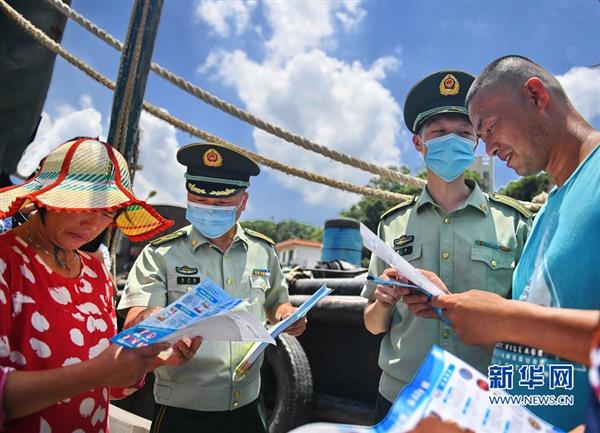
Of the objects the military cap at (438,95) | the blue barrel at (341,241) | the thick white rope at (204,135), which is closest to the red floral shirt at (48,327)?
the military cap at (438,95)

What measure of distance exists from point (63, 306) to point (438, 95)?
1571 mm

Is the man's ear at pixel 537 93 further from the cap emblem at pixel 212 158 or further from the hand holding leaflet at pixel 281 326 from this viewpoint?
the cap emblem at pixel 212 158

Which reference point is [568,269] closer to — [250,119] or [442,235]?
[442,235]

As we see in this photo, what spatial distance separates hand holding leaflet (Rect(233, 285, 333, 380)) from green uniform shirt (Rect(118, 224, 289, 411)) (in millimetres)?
99

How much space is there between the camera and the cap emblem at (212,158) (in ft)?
7.19

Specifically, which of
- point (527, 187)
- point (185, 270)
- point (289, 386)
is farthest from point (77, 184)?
point (527, 187)

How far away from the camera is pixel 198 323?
108 centimetres

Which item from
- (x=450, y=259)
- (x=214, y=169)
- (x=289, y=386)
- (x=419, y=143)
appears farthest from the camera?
(x=289, y=386)

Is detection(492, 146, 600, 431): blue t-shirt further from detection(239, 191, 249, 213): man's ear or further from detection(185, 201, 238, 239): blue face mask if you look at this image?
detection(239, 191, 249, 213): man's ear

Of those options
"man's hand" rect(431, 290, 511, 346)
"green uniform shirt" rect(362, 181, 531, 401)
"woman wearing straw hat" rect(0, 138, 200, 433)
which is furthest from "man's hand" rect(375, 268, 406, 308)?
"woman wearing straw hat" rect(0, 138, 200, 433)

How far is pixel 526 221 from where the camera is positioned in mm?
1723

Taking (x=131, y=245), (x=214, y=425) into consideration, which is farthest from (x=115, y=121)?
(x=131, y=245)

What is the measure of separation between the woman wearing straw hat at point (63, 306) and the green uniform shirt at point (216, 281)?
14.7 inches

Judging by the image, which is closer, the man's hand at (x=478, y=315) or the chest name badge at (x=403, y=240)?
the man's hand at (x=478, y=315)
